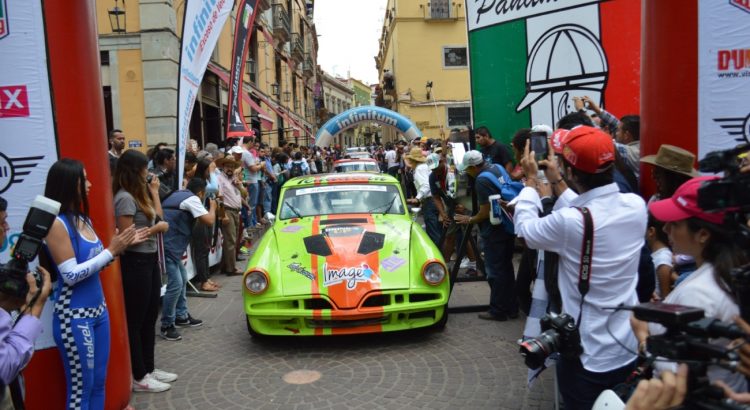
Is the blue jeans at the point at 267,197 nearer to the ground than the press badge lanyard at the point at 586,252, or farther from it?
nearer to the ground

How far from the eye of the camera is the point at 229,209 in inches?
336

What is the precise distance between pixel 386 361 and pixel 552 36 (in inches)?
163

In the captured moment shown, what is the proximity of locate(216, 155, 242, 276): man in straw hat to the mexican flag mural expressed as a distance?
13.3ft

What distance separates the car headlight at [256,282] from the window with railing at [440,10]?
33722mm

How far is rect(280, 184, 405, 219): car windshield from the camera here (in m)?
6.54

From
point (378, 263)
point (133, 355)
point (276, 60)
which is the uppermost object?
point (276, 60)

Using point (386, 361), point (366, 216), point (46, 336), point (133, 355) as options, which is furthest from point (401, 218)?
point (46, 336)

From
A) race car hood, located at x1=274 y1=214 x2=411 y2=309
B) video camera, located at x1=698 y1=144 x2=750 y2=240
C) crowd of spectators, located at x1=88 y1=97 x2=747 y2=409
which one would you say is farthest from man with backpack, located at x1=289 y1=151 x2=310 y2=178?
video camera, located at x1=698 y1=144 x2=750 y2=240

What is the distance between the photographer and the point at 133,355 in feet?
13.9

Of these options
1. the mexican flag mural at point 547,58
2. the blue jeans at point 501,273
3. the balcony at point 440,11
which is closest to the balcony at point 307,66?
the balcony at point 440,11

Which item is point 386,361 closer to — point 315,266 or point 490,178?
point 315,266

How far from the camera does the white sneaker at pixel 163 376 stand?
4.45 meters

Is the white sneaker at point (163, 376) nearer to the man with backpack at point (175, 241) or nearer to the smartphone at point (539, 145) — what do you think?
the man with backpack at point (175, 241)

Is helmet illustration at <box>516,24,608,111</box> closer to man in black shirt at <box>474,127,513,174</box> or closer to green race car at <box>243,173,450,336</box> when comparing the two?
man in black shirt at <box>474,127,513,174</box>
